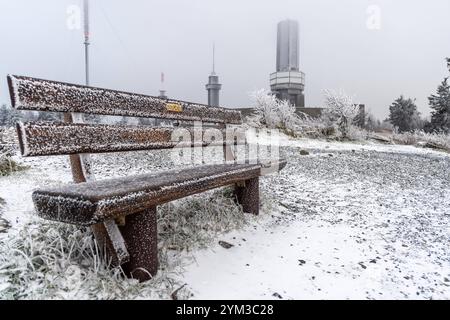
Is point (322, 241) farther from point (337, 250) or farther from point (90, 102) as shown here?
point (90, 102)

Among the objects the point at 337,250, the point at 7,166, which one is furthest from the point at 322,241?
the point at 7,166

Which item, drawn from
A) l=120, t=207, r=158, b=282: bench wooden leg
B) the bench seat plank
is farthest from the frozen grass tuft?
the bench seat plank

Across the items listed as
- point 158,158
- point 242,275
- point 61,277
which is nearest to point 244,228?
point 242,275

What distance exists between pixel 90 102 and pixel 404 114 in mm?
41714

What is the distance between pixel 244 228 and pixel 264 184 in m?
1.74

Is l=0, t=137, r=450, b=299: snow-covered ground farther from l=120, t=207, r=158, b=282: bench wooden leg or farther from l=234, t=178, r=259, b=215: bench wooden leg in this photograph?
l=120, t=207, r=158, b=282: bench wooden leg

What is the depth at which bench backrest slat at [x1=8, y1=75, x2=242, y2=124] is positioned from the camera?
1.72 metres

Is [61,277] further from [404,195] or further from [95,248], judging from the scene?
[404,195]

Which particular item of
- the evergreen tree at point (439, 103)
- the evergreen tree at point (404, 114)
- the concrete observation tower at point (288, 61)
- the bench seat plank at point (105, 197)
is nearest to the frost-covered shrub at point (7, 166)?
the bench seat plank at point (105, 197)

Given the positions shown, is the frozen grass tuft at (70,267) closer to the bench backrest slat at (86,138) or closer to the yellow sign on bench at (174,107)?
the bench backrest slat at (86,138)

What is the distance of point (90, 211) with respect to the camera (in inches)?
56.8

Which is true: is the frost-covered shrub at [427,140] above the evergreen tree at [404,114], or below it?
below

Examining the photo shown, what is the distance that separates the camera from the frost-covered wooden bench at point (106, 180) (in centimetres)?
153
